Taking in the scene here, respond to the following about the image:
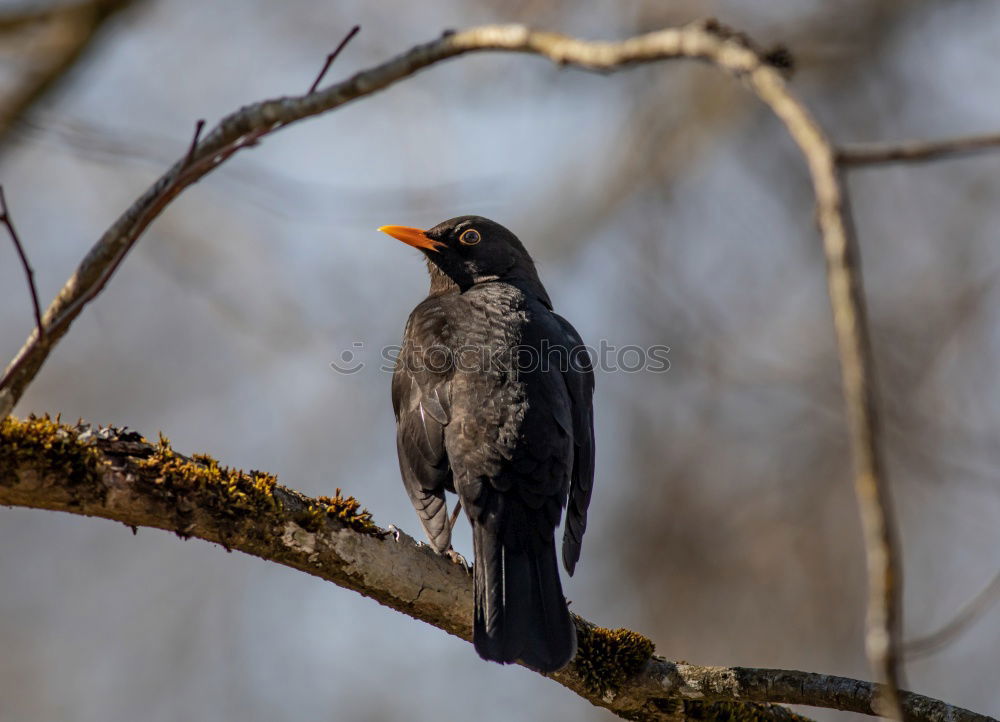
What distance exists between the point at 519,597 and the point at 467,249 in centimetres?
260

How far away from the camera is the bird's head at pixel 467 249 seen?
6051mm

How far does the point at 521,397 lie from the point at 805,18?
6.41 m

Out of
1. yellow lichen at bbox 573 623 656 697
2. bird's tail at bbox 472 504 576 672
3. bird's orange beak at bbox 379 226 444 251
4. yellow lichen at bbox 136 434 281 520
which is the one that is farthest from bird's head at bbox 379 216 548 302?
yellow lichen at bbox 136 434 281 520

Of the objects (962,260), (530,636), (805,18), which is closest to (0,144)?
(530,636)

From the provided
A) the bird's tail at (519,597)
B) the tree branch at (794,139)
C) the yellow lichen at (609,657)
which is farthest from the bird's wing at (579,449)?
the tree branch at (794,139)

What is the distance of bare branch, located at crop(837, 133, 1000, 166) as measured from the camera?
192 centimetres

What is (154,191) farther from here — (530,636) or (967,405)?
(967,405)

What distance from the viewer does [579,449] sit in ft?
16.6

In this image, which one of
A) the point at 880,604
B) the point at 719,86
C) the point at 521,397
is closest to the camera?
the point at 880,604

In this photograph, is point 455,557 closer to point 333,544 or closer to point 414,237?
point 333,544

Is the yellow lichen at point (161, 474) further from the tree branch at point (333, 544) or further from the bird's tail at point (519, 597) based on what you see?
the bird's tail at point (519, 597)

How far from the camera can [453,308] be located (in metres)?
5.38

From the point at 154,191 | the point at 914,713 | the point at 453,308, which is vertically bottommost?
Answer: the point at 914,713

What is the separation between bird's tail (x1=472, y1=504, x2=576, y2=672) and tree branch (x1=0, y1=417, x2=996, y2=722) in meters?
0.12
